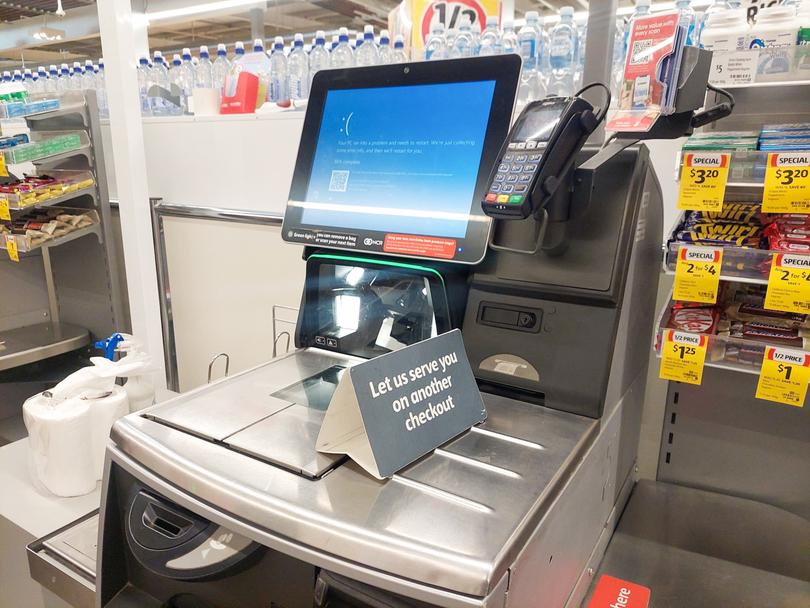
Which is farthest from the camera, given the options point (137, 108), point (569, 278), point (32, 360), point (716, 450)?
point (32, 360)

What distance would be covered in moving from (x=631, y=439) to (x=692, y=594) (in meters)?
0.28

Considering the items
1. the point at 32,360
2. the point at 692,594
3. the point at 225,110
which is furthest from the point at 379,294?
the point at 32,360

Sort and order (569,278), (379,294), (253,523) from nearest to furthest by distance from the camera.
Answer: (253,523) → (569,278) → (379,294)

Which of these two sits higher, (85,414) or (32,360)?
(85,414)

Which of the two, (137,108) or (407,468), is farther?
(137,108)

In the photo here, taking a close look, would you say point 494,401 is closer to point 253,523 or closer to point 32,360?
point 253,523

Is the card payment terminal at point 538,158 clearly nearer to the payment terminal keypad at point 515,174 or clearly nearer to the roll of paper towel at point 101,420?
the payment terminal keypad at point 515,174

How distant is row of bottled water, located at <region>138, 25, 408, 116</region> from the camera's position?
6.25ft

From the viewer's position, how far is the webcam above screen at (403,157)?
966 millimetres

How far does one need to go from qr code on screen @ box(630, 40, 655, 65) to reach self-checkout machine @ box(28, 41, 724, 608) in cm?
13

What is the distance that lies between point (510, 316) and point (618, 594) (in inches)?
18.1

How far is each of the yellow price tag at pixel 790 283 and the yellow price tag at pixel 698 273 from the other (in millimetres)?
75

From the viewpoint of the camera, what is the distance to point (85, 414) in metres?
1.36

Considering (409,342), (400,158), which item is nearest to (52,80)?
(400,158)
